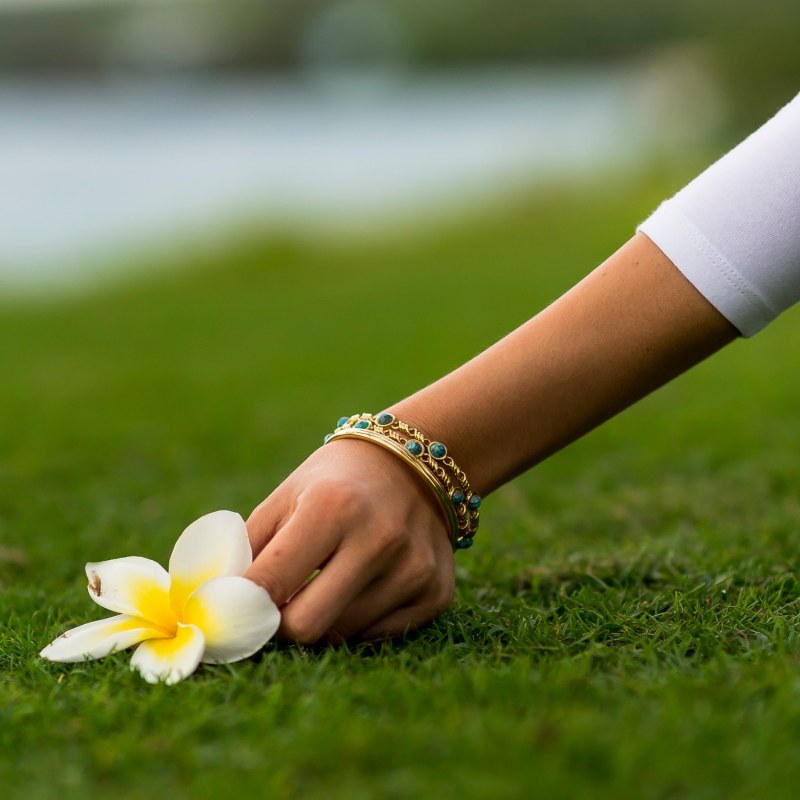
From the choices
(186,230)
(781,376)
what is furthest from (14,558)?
(186,230)

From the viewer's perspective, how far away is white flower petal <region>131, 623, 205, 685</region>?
1413 mm

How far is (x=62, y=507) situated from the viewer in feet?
9.40

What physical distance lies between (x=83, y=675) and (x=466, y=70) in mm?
29827

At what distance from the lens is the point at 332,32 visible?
106 ft

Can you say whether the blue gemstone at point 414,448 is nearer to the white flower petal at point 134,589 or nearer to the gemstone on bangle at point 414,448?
the gemstone on bangle at point 414,448

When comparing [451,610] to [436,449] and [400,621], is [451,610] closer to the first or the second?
[400,621]

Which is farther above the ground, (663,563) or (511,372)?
(511,372)

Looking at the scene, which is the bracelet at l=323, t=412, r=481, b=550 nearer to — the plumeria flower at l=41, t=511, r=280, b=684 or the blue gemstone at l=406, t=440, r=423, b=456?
the blue gemstone at l=406, t=440, r=423, b=456

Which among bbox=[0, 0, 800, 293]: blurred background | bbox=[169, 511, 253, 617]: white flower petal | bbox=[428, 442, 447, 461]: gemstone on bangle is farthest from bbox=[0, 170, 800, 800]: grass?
bbox=[0, 0, 800, 293]: blurred background

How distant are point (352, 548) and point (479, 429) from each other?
25 cm

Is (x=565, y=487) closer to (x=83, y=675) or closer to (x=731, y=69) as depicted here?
(x=83, y=675)

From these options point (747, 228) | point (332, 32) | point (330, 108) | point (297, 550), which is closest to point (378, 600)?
point (297, 550)

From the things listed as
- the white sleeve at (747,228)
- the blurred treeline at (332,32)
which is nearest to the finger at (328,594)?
the white sleeve at (747,228)

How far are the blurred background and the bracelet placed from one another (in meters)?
9.62
